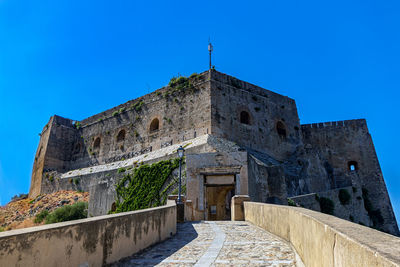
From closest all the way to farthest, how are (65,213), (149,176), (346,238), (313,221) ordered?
(346,238), (313,221), (149,176), (65,213)

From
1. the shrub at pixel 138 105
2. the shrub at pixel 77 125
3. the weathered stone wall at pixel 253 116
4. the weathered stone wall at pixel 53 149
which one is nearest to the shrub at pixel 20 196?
the weathered stone wall at pixel 53 149

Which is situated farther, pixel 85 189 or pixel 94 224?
pixel 85 189

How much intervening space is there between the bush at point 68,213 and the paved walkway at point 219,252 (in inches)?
513

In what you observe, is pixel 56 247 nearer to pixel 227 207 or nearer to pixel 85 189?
pixel 227 207

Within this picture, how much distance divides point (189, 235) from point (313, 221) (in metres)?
4.04

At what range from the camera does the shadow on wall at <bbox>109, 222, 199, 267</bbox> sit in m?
3.75

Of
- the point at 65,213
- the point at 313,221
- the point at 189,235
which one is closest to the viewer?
the point at 313,221

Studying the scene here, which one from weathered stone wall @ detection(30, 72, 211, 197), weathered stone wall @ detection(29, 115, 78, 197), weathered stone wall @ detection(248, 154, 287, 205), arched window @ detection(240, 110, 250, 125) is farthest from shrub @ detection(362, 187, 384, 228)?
weathered stone wall @ detection(29, 115, 78, 197)

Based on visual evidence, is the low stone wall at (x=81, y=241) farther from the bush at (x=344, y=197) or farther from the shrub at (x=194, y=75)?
the bush at (x=344, y=197)

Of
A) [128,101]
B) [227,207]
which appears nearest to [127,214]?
[227,207]

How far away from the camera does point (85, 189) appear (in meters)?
20.5

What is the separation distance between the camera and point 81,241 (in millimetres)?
3059

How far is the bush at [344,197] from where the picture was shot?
61.8ft

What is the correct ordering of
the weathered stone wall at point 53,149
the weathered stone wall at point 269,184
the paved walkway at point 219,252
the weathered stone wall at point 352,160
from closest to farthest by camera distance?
the paved walkway at point 219,252 → the weathered stone wall at point 269,184 → the weathered stone wall at point 352,160 → the weathered stone wall at point 53,149
